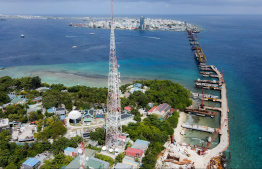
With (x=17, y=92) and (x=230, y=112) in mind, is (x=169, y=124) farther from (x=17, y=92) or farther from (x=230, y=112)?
(x=17, y=92)

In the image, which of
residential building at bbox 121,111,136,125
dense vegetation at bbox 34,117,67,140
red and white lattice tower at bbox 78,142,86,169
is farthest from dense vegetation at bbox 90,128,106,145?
red and white lattice tower at bbox 78,142,86,169

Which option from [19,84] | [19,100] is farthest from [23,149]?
[19,84]

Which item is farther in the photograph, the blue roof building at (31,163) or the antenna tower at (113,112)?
the antenna tower at (113,112)

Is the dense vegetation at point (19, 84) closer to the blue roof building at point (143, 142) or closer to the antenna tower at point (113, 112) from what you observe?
the antenna tower at point (113, 112)

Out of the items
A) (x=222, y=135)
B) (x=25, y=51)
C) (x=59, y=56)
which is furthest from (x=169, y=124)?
(x=25, y=51)

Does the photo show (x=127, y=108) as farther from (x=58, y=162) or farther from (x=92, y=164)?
(x=58, y=162)

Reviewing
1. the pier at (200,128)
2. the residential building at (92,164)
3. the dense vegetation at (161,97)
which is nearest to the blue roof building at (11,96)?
the dense vegetation at (161,97)

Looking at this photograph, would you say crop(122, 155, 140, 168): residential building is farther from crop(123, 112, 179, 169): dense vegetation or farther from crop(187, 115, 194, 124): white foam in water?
crop(187, 115, 194, 124): white foam in water
